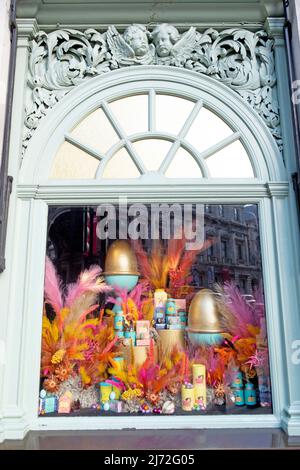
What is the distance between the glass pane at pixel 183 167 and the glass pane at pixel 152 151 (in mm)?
102

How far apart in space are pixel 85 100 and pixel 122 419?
8.21 ft

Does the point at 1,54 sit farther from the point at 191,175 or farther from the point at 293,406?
the point at 293,406

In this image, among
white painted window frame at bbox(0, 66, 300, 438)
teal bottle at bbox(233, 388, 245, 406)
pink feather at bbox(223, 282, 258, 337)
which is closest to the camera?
white painted window frame at bbox(0, 66, 300, 438)

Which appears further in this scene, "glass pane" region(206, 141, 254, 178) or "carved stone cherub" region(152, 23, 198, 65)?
"carved stone cherub" region(152, 23, 198, 65)

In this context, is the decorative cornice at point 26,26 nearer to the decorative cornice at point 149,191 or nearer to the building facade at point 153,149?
the building facade at point 153,149

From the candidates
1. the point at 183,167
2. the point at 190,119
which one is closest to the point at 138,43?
the point at 190,119

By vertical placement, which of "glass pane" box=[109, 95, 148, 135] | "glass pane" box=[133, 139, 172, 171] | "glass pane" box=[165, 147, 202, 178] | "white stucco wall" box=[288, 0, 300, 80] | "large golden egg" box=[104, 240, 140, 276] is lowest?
"large golden egg" box=[104, 240, 140, 276]

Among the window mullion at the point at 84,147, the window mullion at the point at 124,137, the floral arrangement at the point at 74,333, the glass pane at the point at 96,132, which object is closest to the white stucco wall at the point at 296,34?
the window mullion at the point at 124,137

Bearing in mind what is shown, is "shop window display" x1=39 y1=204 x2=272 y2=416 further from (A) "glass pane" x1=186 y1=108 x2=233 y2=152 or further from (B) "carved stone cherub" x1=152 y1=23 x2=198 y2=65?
(B) "carved stone cherub" x1=152 y1=23 x2=198 y2=65

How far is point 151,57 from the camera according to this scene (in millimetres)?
3221

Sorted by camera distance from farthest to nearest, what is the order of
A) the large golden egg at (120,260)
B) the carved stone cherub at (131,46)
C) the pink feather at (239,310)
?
the carved stone cherub at (131,46) → the large golden egg at (120,260) → the pink feather at (239,310)

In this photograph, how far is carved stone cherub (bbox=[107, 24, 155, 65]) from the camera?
319cm

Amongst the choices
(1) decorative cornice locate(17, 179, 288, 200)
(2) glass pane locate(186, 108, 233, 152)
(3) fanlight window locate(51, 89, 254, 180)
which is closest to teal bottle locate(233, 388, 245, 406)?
(1) decorative cornice locate(17, 179, 288, 200)

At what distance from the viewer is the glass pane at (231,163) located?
3.01 m
